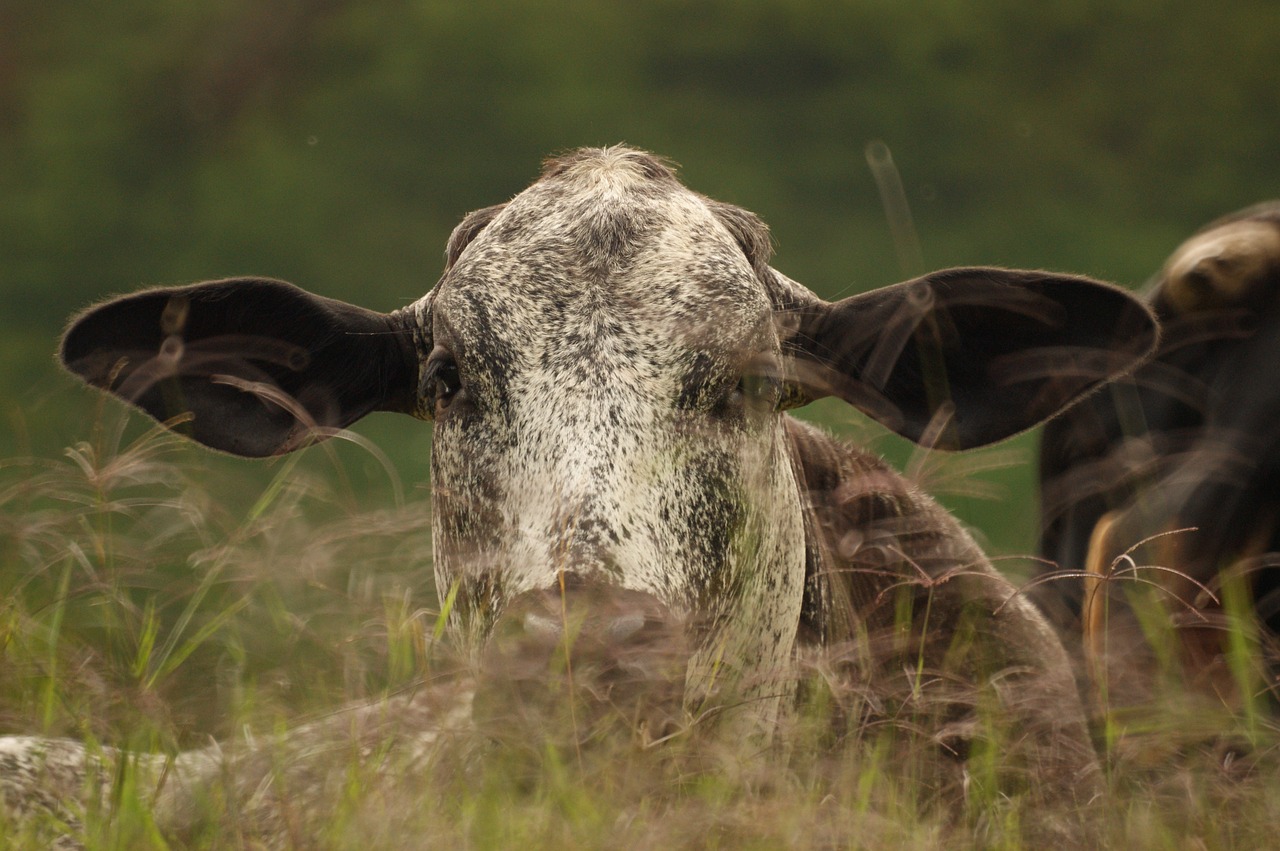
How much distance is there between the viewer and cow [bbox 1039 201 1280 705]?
5.37 meters

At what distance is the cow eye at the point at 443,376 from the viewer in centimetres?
395

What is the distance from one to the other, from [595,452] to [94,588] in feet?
3.67

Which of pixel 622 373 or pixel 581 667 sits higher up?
pixel 622 373

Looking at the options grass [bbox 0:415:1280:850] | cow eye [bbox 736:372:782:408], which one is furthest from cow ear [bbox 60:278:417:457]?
cow eye [bbox 736:372:782:408]

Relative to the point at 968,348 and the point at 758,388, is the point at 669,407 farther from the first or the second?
the point at 968,348

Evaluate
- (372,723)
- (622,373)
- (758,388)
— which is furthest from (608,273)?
(372,723)

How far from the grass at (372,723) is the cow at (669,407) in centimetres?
12

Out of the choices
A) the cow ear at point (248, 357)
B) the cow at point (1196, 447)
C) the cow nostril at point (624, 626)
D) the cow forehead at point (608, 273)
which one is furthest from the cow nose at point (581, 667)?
the cow at point (1196, 447)

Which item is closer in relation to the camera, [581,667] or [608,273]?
[581,667]

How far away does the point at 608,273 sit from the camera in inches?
151

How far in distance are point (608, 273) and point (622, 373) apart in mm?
377

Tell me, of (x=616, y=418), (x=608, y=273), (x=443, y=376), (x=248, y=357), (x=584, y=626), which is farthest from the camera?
(x=248, y=357)

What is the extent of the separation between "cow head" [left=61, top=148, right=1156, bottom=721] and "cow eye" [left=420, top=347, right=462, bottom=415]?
0.01 meters

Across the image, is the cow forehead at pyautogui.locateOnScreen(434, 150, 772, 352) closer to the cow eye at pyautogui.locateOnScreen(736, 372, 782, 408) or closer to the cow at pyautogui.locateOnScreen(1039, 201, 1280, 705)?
the cow eye at pyautogui.locateOnScreen(736, 372, 782, 408)
